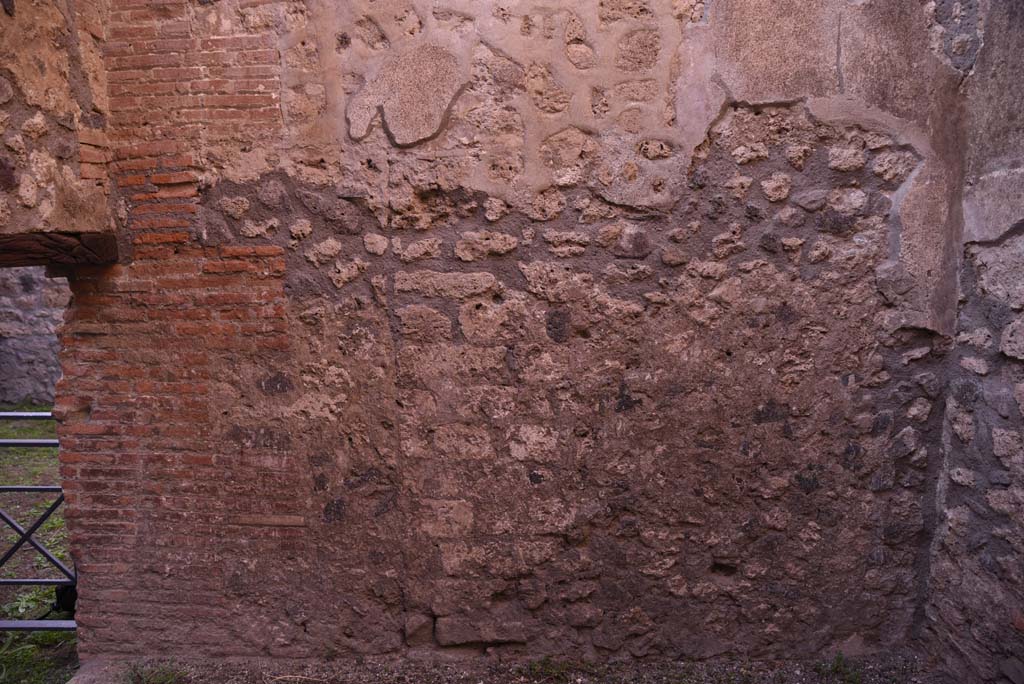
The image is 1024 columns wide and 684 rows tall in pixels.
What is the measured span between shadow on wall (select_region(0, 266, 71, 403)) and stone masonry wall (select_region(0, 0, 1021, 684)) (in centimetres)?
541

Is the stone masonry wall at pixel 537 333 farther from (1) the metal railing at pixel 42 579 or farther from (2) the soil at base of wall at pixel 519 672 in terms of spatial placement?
(1) the metal railing at pixel 42 579

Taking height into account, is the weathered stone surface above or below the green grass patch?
above

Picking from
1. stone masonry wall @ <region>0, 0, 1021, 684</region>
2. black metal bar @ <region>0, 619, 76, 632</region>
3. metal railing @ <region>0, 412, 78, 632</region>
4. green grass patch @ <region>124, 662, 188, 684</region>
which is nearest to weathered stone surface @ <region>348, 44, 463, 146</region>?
stone masonry wall @ <region>0, 0, 1021, 684</region>

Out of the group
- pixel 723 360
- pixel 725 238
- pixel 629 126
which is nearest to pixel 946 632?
pixel 723 360

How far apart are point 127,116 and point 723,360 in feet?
8.26

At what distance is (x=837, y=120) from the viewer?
261 centimetres

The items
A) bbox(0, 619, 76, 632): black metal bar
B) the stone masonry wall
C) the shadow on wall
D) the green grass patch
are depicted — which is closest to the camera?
the stone masonry wall

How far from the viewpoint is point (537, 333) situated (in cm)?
274

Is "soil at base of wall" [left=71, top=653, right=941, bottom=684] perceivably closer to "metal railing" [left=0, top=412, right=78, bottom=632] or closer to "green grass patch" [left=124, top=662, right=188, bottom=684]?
"green grass patch" [left=124, top=662, right=188, bottom=684]

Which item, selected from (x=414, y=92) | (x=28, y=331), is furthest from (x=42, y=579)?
(x=28, y=331)

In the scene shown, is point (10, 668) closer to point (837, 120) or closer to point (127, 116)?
point (127, 116)

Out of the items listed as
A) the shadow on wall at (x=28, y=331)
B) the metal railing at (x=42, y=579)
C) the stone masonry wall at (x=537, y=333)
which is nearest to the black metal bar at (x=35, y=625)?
the metal railing at (x=42, y=579)

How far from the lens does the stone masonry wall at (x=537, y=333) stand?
103 inches

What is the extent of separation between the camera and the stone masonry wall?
2.62 meters
